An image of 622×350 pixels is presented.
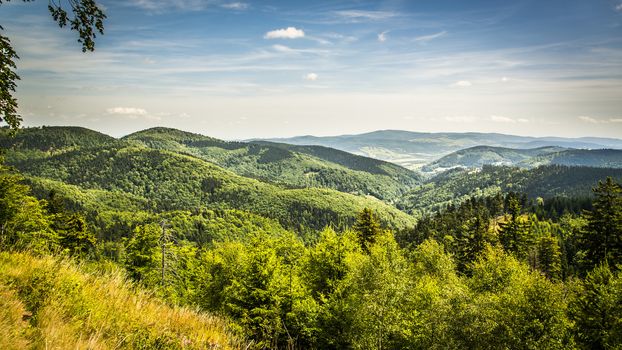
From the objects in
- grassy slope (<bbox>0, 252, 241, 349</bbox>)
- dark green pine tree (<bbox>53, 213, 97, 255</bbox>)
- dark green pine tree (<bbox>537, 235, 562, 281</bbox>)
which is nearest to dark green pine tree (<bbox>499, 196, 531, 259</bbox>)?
dark green pine tree (<bbox>537, 235, 562, 281</bbox>)

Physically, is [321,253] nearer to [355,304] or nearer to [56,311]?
[355,304]

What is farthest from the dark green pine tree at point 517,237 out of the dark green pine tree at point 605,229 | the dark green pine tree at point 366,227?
the dark green pine tree at point 366,227

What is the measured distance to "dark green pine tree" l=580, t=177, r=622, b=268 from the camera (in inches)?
1469

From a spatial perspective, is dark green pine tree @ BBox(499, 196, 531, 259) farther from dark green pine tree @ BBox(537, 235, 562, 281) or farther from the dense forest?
dark green pine tree @ BBox(537, 235, 562, 281)

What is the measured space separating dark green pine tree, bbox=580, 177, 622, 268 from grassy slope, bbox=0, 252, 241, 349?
152ft

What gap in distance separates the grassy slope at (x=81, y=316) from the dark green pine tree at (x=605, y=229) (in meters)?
46.3

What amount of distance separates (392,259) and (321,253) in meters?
7.60

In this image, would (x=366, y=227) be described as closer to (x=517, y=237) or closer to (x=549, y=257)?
(x=517, y=237)

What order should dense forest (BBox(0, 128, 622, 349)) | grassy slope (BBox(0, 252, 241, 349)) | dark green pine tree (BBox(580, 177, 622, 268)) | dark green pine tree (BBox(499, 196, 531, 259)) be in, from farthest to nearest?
dark green pine tree (BBox(499, 196, 531, 259))
dark green pine tree (BBox(580, 177, 622, 268))
dense forest (BBox(0, 128, 622, 349))
grassy slope (BBox(0, 252, 241, 349))

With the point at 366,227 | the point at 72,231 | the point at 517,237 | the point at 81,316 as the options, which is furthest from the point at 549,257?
the point at 72,231

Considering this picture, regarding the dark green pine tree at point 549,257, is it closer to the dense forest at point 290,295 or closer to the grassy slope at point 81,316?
the dense forest at point 290,295

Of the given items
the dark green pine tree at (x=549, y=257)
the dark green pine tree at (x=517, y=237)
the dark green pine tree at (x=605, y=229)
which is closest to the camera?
the dark green pine tree at (x=605, y=229)

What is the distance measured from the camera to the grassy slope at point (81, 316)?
4.51m

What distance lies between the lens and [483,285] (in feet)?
129
